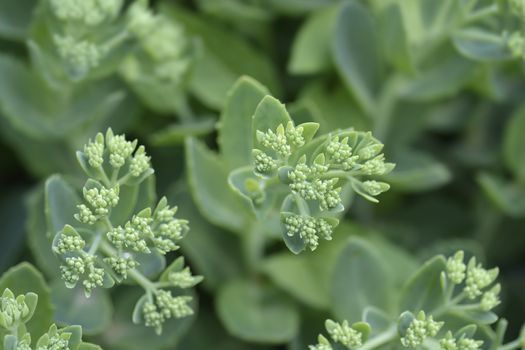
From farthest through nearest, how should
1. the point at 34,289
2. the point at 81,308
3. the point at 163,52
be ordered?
the point at 163,52
the point at 81,308
the point at 34,289

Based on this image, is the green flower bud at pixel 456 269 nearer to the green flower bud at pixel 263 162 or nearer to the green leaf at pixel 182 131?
the green flower bud at pixel 263 162

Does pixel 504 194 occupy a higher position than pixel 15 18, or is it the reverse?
pixel 15 18

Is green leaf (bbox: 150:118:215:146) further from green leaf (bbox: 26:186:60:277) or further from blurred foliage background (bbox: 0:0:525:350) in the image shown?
green leaf (bbox: 26:186:60:277)

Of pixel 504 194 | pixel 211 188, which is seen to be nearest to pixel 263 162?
pixel 211 188

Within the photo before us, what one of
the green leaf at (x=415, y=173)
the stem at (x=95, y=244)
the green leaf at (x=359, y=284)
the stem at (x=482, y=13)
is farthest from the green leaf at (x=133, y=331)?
the stem at (x=482, y=13)

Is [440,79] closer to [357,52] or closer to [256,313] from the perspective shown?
[357,52]

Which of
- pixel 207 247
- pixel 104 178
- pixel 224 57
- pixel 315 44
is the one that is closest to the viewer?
pixel 104 178
